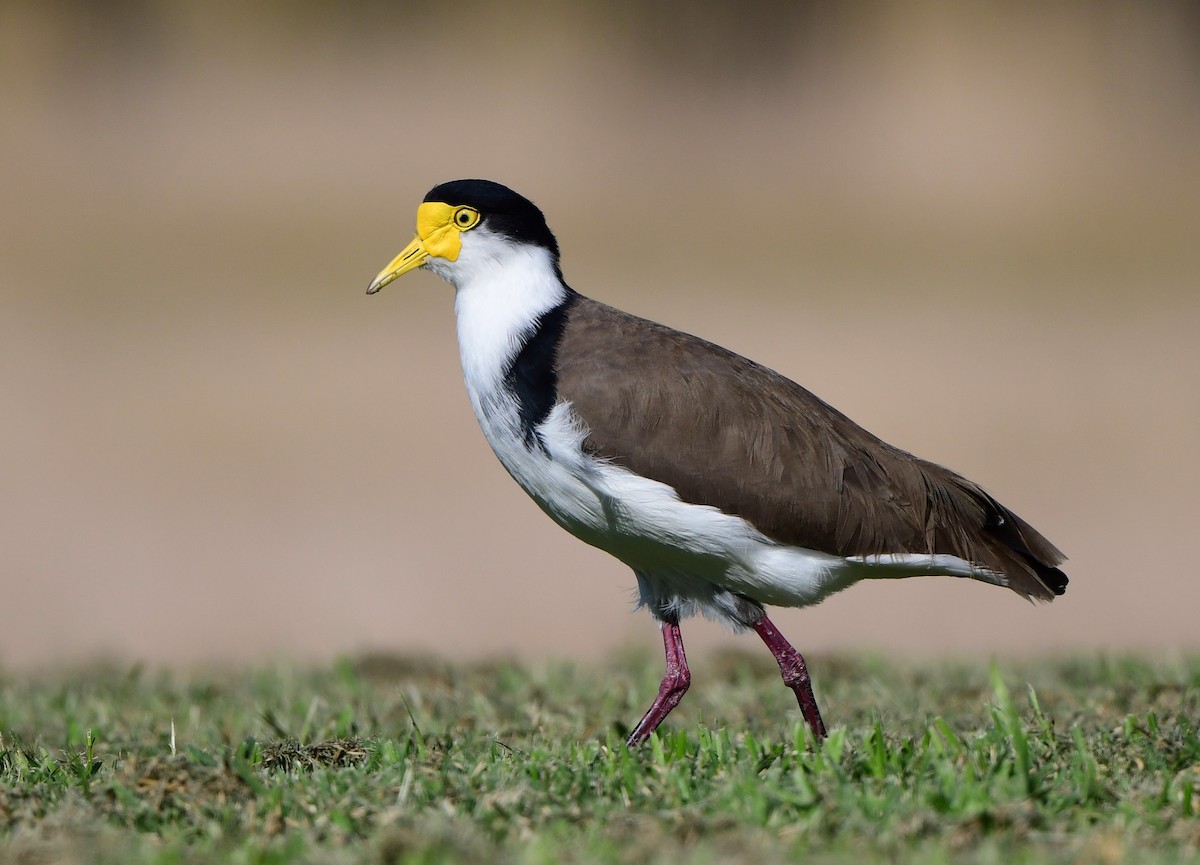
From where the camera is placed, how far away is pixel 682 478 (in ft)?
15.2

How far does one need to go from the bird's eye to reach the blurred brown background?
287 cm

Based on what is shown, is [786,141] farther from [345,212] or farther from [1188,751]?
[1188,751]

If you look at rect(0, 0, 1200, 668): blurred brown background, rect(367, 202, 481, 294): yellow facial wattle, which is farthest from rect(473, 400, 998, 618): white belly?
rect(0, 0, 1200, 668): blurred brown background

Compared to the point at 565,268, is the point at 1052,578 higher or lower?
lower

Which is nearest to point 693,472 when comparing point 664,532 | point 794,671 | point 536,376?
point 664,532

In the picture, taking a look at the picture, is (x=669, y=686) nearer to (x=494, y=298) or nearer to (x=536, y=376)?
(x=536, y=376)

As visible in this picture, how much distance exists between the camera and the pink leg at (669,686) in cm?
485

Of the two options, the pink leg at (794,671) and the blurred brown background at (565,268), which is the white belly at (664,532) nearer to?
the pink leg at (794,671)

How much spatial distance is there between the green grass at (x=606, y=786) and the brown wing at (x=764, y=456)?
607 millimetres

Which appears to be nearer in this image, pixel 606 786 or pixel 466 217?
pixel 606 786

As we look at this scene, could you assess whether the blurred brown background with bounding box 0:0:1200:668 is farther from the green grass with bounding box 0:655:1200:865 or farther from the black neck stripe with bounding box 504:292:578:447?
the black neck stripe with bounding box 504:292:578:447

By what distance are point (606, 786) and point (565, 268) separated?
11371 millimetres

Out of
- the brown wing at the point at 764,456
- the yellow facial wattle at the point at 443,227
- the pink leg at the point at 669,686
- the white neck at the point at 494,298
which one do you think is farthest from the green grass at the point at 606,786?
the yellow facial wattle at the point at 443,227

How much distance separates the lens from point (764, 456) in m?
4.71
